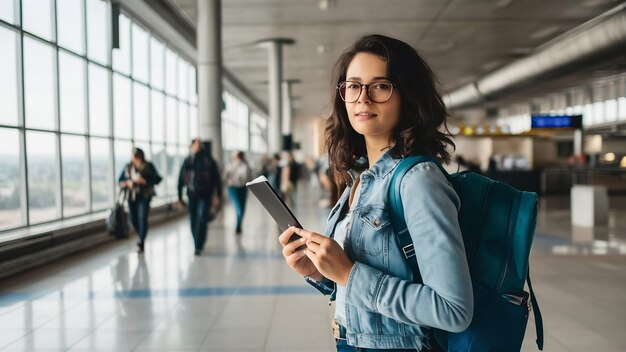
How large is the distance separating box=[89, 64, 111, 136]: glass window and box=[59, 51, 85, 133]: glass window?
340 millimetres

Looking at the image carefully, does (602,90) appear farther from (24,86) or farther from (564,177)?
(24,86)

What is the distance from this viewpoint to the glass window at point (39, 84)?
330 inches

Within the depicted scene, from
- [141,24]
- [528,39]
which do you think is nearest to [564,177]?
Answer: [528,39]

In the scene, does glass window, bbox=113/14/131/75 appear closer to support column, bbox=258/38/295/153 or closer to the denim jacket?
support column, bbox=258/38/295/153

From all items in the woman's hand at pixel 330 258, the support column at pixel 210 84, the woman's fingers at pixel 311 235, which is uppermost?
the support column at pixel 210 84

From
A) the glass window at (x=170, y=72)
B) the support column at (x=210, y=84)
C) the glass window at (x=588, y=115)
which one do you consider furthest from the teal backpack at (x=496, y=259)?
the glass window at (x=588, y=115)

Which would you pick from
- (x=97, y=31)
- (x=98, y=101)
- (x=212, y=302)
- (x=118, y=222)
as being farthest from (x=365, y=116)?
(x=97, y=31)

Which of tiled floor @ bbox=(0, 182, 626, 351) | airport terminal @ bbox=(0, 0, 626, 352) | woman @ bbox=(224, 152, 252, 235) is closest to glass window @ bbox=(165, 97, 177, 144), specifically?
airport terminal @ bbox=(0, 0, 626, 352)

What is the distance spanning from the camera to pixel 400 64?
4.24 feet

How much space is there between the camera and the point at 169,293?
20.0ft

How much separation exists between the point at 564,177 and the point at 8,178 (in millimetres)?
22154

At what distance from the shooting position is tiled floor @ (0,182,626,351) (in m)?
4.44

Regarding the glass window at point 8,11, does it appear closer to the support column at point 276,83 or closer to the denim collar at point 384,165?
the denim collar at point 384,165

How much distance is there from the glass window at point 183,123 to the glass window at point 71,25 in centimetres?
732
